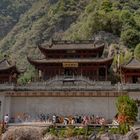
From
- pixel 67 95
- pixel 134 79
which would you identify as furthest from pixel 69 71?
pixel 134 79

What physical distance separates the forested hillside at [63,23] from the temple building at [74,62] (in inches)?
646

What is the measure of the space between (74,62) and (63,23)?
6219 centimetres

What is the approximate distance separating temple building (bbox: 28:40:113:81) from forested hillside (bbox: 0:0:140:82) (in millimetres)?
16418

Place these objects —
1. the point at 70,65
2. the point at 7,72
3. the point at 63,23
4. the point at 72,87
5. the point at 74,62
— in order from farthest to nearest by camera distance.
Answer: the point at 63,23
the point at 70,65
the point at 74,62
the point at 7,72
the point at 72,87

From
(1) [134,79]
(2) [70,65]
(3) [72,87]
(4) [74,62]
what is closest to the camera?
(3) [72,87]

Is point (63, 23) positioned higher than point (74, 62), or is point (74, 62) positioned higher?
point (63, 23)

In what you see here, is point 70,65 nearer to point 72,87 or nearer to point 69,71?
point 69,71

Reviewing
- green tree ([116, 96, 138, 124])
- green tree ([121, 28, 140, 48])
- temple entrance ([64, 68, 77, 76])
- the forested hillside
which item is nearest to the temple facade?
temple entrance ([64, 68, 77, 76])

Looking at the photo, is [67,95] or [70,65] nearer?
[67,95]

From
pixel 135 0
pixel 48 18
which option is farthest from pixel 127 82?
pixel 48 18

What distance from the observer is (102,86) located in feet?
151

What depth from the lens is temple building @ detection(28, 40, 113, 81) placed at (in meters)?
52.3

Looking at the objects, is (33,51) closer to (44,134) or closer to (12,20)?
(12,20)

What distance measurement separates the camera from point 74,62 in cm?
Answer: 5228
